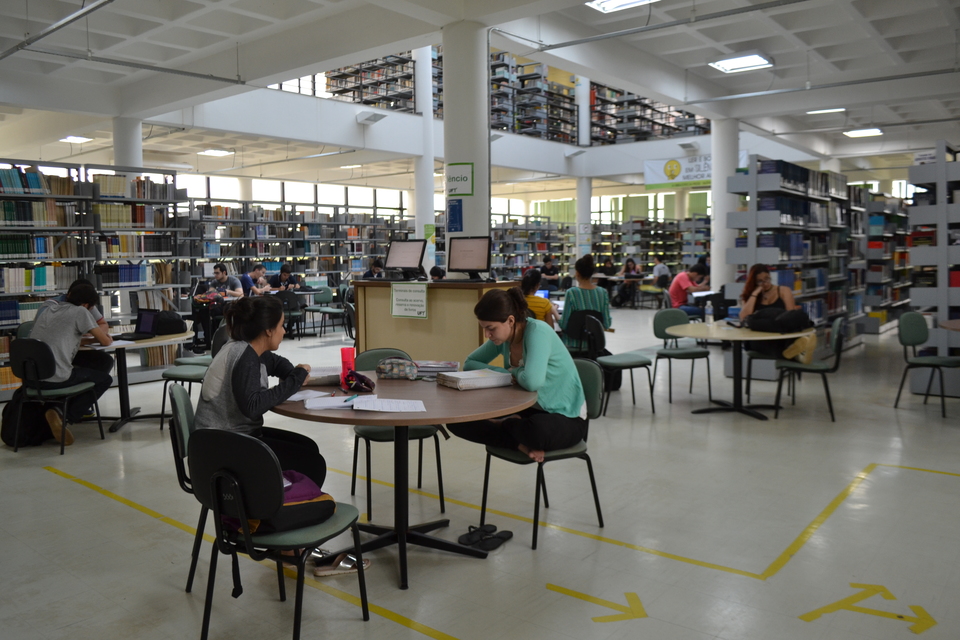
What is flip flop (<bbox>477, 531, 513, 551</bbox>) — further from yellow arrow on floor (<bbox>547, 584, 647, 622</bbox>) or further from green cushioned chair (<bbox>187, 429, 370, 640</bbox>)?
green cushioned chair (<bbox>187, 429, 370, 640</bbox>)

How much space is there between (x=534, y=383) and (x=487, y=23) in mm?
4322

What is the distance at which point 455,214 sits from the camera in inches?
254

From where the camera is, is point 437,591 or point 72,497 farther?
point 72,497

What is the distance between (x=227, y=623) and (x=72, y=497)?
1996 millimetres

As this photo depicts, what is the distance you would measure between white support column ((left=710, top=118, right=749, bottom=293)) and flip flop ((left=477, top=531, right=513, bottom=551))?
8.02 m

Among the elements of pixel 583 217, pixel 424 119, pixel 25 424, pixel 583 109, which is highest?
pixel 583 109

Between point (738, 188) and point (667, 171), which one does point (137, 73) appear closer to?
point (738, 188)

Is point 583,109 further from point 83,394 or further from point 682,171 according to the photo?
point 83,394

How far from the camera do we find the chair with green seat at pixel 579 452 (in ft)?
10.5

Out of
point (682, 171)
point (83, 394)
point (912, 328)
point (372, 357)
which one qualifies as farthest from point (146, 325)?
point (682, 171)

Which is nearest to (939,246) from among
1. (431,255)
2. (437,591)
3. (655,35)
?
(655,35)

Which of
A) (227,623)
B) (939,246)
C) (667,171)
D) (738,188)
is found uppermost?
(667,171)

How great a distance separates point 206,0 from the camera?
263 inches

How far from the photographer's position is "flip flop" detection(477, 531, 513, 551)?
10.7ft
